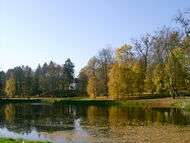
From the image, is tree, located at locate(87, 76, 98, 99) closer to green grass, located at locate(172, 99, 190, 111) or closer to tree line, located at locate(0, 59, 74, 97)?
green grass, located at locate(172, 99, 190, 111)

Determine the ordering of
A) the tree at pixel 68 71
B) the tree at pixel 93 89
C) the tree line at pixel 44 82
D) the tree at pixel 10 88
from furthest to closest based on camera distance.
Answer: the tree at pixel 68 71, the tree line at pixel 44 82, the tree at pixel 10 88, the tree at pixel 93 89

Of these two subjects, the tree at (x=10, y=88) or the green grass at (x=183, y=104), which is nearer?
the green grass at (x=183, y=104)

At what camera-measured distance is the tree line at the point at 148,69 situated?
151 ft

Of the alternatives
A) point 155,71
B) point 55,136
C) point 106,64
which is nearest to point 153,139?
point 55,136

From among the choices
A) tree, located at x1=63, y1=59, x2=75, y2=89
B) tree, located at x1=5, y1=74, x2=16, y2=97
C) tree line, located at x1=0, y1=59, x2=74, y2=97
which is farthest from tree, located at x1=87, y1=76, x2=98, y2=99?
tree, located at x1=5, y1=74, x2=16, y2=97

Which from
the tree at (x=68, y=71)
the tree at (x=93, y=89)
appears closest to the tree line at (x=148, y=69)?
the tree at (x=93, y=89)

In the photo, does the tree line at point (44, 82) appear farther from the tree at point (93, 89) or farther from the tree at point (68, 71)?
the tree at point (93, 89)

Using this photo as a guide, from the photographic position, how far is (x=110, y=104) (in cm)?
5431

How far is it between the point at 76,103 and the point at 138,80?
15397mm

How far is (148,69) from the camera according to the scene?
194 feet

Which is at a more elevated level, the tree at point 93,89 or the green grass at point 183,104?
the tree at point 93,89

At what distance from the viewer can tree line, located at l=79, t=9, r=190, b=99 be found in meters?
46.1

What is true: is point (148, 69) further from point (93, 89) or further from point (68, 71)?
point (68, 71)

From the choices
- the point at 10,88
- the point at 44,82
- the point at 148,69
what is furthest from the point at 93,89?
the point at 10,88
